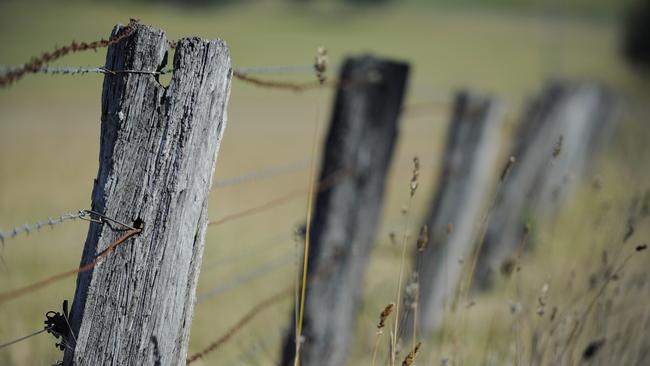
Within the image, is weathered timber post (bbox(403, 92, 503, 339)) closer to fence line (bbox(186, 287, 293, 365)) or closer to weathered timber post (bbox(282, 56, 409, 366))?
weathered timber post (bbox(282, 56, 409, 366))

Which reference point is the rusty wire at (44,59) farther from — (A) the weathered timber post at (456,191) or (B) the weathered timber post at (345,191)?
(A) the weathered timber post at (456,191)

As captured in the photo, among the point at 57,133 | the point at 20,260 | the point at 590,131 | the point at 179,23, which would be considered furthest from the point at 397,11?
the point at 20,260

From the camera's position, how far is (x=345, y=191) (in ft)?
8.63

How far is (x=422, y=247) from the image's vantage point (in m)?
1.70

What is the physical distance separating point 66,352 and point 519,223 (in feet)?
14.0

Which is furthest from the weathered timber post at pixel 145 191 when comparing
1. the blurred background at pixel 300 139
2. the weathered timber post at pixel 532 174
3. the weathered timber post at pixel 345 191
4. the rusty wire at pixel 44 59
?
the weathered timber post at pixel 532 174

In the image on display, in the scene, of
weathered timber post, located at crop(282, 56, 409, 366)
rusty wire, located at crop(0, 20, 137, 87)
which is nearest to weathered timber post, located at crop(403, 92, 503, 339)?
weathered timber post, located at crop(282, 56, 409, 366)

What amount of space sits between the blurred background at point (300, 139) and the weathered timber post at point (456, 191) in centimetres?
21

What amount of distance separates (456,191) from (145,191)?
9.22ft

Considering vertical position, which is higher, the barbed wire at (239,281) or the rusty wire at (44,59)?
the rusty wire at (44,59)

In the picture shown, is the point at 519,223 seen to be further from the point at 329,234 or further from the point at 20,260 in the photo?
the point at 20,260

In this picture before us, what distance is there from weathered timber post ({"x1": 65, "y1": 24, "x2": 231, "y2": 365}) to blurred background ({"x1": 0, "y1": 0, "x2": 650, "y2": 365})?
0.45m

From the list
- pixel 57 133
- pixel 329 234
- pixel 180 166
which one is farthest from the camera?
pixel 57 133

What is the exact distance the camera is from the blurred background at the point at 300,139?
3.15m
